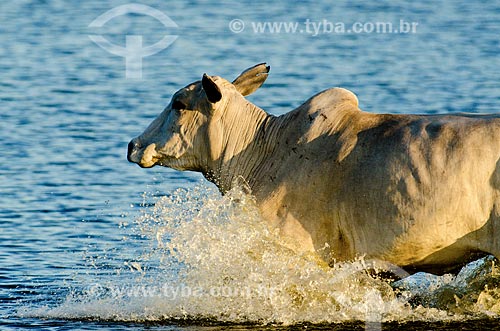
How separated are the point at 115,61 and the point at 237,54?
2846 millimetres

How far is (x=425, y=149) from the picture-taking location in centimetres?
970

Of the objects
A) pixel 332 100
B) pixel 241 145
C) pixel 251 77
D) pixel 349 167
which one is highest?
pixel 251 77

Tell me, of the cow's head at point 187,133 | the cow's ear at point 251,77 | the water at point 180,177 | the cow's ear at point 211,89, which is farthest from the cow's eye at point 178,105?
the water at point 180,177

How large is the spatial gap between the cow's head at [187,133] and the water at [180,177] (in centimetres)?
42

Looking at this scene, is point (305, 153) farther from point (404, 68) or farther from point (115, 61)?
point (115, 61)

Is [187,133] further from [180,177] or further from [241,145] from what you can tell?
[180,177]

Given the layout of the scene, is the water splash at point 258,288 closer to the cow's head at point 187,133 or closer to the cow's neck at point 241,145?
the cow's neck at point 241,145

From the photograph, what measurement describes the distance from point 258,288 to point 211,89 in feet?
5.86

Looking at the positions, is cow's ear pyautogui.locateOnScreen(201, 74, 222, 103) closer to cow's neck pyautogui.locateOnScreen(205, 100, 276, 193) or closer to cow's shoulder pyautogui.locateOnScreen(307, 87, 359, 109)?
cow's neck pyautogui.locateOnScreen(205, 100, 276, 193)

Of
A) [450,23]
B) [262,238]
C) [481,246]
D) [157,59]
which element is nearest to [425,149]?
[481,246]

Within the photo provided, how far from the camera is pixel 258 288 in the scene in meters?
10.5

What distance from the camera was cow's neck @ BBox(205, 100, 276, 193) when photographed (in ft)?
35.3

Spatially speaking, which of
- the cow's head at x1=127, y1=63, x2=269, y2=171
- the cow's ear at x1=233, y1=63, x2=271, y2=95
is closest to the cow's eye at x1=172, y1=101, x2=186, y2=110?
the cow's head at x1=127, y1=63, x2=269, y2=171

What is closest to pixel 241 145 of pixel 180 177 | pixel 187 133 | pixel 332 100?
pixel 187 133
